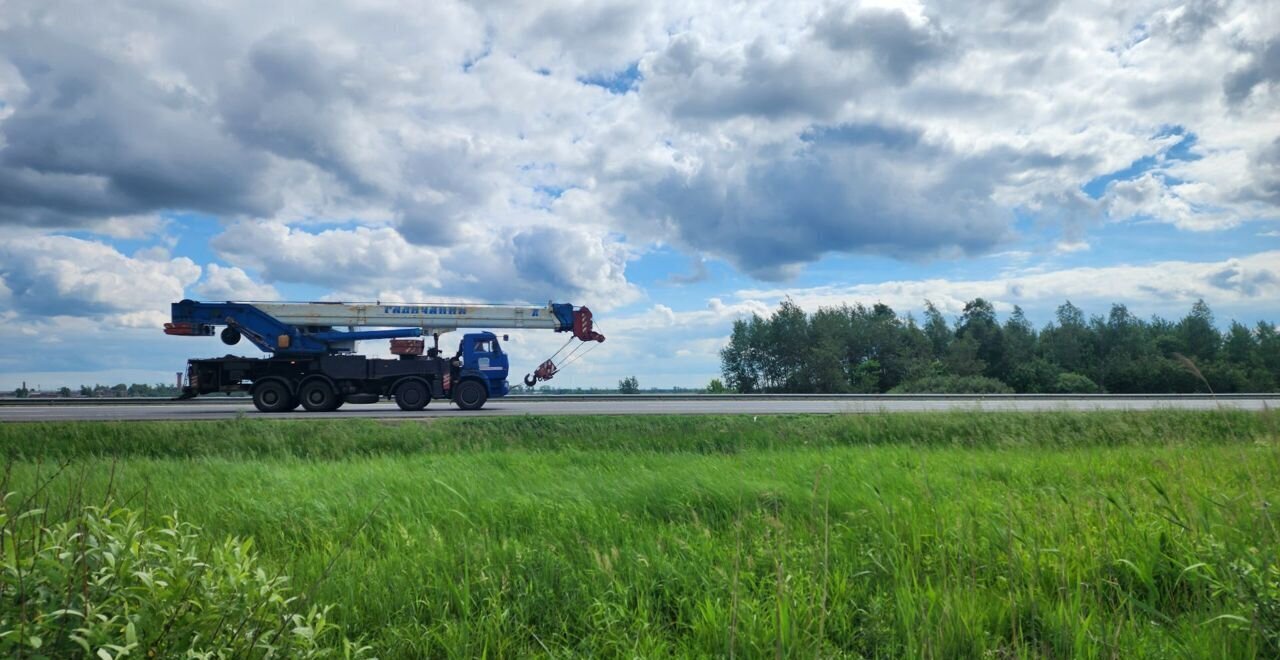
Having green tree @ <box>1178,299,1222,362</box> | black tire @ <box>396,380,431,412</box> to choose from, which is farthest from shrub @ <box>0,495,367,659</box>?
green tree @ <box>1178,299,1222,362</box>

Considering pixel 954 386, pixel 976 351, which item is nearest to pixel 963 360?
pixel 976 351

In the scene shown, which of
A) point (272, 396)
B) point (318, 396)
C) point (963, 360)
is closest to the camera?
point (272, 396)

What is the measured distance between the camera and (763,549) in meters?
4.73

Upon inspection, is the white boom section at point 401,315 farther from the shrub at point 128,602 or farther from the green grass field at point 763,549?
the shrub at point 128,602

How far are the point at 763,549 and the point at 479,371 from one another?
1936 centimetres

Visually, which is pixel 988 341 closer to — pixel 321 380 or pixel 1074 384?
pixel 1074 384

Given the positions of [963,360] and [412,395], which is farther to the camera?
[963,360]

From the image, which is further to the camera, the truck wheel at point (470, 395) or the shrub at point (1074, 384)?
the shrub at point (1074, 384)

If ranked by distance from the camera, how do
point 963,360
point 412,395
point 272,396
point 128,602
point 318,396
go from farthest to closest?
point 963,360
point 412,395
point 318,396
point 272,396
point 128,602

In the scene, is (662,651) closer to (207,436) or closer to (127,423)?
(207,436)

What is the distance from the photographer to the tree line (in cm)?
5056

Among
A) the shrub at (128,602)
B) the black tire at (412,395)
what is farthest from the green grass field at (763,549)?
the black tire at (412,395)

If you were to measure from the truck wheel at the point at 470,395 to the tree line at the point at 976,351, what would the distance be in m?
29.9

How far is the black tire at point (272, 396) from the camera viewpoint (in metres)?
21.8
